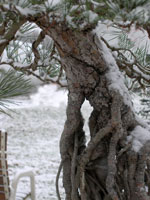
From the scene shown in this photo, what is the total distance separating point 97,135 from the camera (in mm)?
828

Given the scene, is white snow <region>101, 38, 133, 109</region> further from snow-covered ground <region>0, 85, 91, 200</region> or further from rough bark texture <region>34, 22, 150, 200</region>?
snow-covered ground <region>0, 85, 91, 200</region>

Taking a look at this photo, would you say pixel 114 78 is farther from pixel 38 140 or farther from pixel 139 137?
pixel 38 140

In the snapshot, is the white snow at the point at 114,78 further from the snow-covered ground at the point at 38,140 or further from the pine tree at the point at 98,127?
the snow-covered ground at the point at 38,140

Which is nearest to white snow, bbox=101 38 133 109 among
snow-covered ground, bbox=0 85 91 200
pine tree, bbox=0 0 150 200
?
pine tree, bbox=0 0 150 200

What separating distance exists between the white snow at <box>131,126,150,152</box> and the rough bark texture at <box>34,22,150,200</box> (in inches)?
0.5

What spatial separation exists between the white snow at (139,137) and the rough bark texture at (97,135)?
13 millimetres

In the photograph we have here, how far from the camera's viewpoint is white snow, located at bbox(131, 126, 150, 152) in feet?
2.72

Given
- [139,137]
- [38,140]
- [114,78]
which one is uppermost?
[114,78]

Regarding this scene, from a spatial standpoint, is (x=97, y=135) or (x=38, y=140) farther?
(x=38, y=140)

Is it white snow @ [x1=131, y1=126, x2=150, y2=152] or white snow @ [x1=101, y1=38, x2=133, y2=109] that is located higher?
white snow @ [x1=101, y1=38, x2=133, y2=109]

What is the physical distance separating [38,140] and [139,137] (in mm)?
2748

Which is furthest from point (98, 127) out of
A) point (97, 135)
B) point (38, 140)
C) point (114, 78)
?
point (38, 140)

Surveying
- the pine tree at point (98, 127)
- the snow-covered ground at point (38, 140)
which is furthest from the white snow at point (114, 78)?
the snow-covered ground at point (38, 140)

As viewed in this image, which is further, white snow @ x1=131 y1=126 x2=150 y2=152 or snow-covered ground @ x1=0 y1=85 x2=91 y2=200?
snow-covered ground @ x1=0 y1=85 x2=91 y2=200
